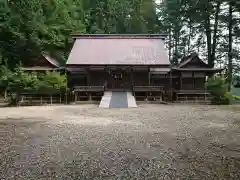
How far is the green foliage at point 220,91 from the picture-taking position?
66.2 ft

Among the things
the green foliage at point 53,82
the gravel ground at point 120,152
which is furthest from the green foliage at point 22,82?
the gravel ground at point 120,152

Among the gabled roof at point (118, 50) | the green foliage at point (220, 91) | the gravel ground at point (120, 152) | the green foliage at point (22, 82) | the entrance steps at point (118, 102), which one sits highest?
the gabled roof at point (118, 50)

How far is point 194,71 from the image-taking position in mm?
25125

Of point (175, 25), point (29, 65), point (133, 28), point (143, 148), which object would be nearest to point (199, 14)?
point (175, 25)

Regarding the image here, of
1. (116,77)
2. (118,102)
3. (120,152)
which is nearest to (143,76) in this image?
(116,77)

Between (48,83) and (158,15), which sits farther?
(158,15)

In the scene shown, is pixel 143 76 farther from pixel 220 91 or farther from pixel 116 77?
pixel 220 91

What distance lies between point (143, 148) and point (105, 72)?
62.1 ft

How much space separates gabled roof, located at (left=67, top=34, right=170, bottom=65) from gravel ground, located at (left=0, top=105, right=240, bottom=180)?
14.0 metres

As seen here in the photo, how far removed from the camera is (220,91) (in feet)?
66.7

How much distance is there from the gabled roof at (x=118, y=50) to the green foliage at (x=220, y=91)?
12.1 feet

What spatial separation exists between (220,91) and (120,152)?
15.9 meters

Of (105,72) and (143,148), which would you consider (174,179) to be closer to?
(143,148)

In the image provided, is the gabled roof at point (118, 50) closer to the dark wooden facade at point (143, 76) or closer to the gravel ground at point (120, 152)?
the dark wooden facade at point (143, 76)
